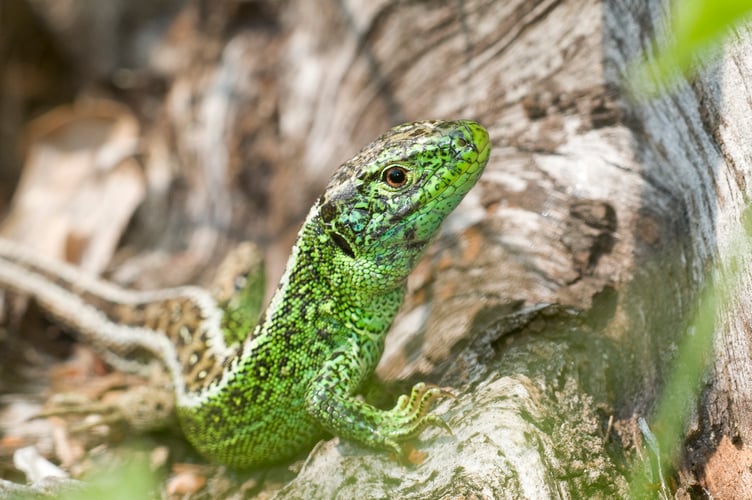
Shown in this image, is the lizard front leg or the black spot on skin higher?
the black spot on skin

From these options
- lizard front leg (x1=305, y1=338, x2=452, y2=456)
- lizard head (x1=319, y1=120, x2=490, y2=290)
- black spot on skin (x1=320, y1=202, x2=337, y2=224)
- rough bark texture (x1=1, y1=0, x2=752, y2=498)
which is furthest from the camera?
black spot on skin (x1=320, y1=202, x2=337, y2=224)

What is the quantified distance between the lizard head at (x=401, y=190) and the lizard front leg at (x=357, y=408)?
0.51 metres

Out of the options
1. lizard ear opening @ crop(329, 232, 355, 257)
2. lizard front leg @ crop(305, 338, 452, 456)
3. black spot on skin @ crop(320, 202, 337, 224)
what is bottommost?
lizard front leg @ crop(305, 338, 452, 456)

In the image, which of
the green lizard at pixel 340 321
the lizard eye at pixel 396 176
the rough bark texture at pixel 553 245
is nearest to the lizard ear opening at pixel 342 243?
the green lizard at pixel 340 321

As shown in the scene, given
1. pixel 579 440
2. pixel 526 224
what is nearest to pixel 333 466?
pixel 579 440

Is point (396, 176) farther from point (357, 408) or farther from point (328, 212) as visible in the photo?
point (357, 408)

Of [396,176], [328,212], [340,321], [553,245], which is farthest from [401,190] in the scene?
[553,245]

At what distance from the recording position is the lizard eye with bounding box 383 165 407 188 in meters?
3.64

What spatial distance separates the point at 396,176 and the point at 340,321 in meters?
0.92

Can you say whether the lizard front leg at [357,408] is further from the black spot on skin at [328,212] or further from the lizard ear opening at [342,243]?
the black spot on skin at [328,212]

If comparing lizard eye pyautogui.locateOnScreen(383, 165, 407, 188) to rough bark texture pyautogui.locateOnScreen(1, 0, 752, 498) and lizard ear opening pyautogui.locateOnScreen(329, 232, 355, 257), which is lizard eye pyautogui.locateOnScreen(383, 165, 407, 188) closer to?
lizard ear opening pyautogui.locateOnScreen(329, 232, 355, 257)

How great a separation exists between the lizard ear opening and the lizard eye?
1.45 feet

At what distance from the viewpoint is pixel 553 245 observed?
4.00 meters

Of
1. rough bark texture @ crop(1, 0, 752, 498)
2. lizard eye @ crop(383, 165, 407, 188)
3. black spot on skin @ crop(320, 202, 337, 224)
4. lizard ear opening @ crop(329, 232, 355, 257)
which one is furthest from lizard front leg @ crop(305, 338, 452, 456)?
lizard eye @ crop(383, 165, 407, 188)
